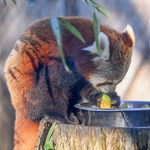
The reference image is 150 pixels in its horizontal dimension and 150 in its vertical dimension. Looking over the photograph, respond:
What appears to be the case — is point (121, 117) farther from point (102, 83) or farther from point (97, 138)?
point (102, 83)

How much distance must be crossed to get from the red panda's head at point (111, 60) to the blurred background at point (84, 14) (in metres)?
0.66

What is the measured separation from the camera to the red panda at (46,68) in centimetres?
250

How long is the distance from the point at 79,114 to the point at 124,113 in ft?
3.54

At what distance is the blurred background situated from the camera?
10.4 ft

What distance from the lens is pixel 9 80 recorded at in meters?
2.60

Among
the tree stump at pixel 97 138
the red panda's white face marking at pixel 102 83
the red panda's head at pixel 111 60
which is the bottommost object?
the tree stump at pixel 97 138

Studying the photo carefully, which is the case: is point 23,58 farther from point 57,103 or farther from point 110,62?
point 110,62

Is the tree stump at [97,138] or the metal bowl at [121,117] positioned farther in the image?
the metal bowl at [121,117]

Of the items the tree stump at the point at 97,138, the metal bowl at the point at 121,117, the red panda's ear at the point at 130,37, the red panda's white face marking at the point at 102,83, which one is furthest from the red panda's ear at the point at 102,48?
the tree stump at the point at 97,138

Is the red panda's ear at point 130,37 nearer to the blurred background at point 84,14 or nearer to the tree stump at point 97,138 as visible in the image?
the blurred background at point 84,14

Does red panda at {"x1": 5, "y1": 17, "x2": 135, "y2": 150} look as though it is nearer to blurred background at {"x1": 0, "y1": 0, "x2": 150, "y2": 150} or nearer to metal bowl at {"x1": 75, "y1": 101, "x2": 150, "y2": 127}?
metal bowl at {"x1": 75, "y1": 101, "x2": 150, "y2": 127}

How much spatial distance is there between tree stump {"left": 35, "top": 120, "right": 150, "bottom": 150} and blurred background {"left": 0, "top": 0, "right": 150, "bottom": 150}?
147 cm

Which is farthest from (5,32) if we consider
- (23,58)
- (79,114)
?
(79,114)

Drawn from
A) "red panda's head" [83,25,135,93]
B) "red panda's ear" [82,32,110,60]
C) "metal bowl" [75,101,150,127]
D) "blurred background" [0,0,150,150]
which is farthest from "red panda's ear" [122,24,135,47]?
"metal bowl" [75,101,150,127]
